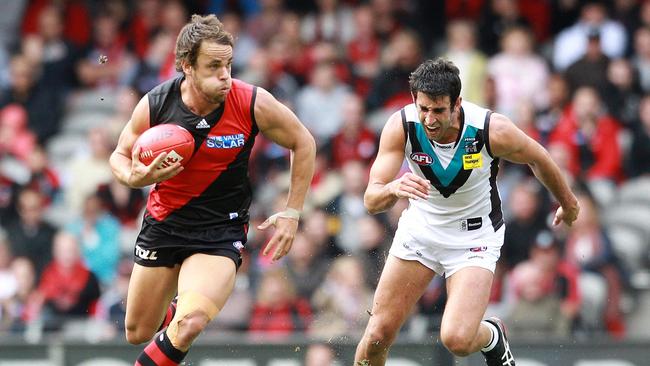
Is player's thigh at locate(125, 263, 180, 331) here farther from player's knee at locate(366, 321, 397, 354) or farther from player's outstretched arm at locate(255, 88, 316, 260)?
player's knee at locate(366, 321, 397, 354)

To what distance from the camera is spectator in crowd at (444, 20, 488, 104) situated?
561 inches

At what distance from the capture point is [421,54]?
15.1 metres

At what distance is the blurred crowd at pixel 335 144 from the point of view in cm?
1226

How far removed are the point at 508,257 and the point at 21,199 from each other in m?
5.39

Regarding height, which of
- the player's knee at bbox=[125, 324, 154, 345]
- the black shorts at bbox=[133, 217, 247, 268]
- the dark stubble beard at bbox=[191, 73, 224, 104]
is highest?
the dark stubble beard at bbox=[191, 73, 224, 104]

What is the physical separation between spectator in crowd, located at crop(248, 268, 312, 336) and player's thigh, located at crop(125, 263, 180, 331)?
3.16 metres

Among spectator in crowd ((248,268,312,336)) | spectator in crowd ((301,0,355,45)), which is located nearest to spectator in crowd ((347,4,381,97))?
spectator in crowd ((301,0,355,45))

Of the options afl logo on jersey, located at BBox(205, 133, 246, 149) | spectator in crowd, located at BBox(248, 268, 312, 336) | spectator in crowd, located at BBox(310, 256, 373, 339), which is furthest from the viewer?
spectator in crowd, located at BBox(248, 268, 312, 336)

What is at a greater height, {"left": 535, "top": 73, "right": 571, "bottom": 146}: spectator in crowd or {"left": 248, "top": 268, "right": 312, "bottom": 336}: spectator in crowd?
{"left": 535, "top": 73, "right": 571, "bottom": 146}: spectator in crowd

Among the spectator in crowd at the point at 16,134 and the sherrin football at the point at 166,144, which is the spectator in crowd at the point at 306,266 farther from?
the spectator in crowd at the point at 16,134

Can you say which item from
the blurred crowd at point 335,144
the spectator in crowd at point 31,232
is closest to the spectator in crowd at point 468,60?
the blurred crowd at point 335,144

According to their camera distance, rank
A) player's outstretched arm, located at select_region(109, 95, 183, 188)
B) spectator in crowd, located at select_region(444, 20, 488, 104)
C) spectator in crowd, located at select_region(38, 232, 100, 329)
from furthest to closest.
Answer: spectator in crowd, located at select_region(444, 20, 488, 104) → spectator in crowd, located at select_region(38, 232, 100, 329) → player's outstretched arm, located at select_region(109, 95, 183, 188)

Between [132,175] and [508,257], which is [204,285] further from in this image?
[508,257]

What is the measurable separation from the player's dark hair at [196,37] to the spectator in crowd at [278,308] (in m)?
4.01
